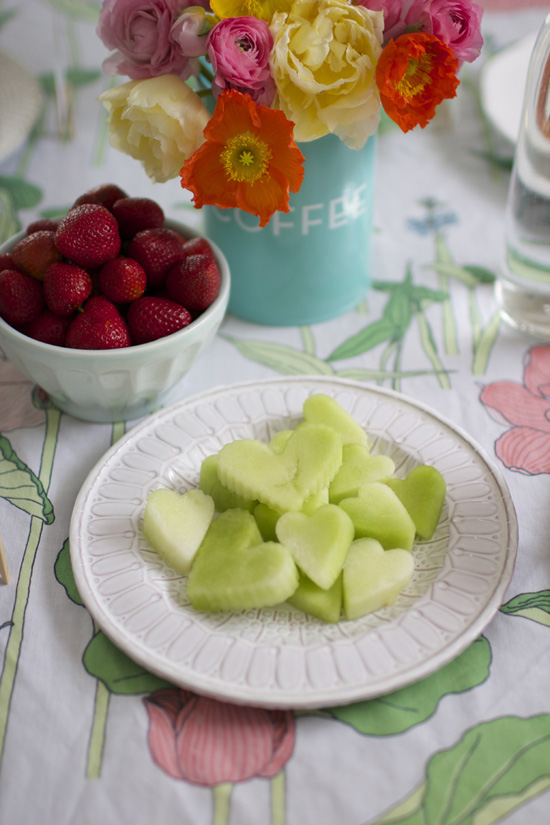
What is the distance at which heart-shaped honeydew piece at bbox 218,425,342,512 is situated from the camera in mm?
518

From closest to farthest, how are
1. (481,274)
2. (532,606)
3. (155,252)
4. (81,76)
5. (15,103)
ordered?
(532,606) < (155,252) < (481,274) < (15,103) < (81,76)

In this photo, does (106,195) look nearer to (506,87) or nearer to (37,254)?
(37,254)

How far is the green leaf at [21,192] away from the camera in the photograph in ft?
3.12

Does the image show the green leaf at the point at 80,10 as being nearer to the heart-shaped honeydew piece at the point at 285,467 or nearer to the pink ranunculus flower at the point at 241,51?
the pink ranunculus flower at the point at 241,51

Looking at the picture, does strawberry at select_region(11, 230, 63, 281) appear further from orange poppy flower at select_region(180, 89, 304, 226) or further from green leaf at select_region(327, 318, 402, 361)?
green leaf at select_region(327, 318, 402, 361)

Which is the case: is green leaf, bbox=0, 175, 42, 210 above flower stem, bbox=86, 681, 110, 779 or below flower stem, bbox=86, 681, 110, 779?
above

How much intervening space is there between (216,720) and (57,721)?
10cm

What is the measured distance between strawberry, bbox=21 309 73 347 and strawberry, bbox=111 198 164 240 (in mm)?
100

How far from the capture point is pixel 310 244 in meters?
0.73

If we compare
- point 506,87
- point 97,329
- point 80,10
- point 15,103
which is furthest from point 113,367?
point 80,10

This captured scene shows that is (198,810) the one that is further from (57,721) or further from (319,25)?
(319,25)

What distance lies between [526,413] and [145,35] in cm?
45

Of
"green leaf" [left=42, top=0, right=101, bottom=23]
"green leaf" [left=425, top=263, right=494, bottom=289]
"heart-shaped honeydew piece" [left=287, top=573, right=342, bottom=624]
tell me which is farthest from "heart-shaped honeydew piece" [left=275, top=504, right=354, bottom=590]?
"green leaf" [left=42, top=0, right=101, bottom=23]

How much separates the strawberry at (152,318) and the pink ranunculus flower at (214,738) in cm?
28
